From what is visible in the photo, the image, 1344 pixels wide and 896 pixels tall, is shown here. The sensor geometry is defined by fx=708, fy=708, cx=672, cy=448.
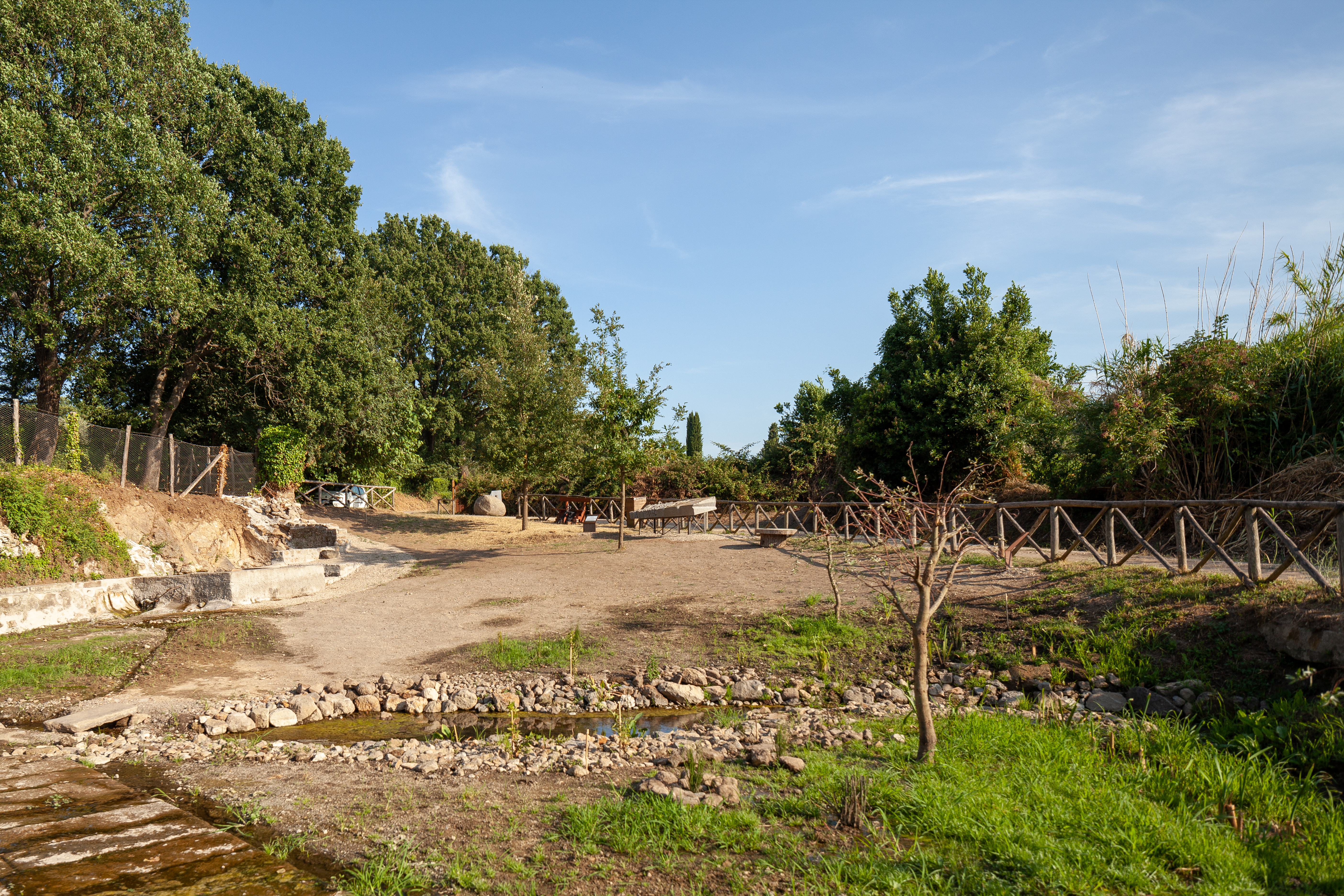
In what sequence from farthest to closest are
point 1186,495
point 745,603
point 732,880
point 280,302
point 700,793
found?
point 280,302, point 1186,495, point 745,603, point 700,793, point 732,880

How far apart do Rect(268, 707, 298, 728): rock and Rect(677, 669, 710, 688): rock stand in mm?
4179

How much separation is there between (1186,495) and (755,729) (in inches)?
437

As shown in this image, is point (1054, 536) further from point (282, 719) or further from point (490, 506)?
point (490, 506)

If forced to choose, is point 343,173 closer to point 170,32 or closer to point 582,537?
point 170,32

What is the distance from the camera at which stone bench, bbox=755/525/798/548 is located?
1783 cm

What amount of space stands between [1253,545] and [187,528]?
19.0m

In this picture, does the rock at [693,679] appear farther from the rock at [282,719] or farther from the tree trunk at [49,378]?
the tree trunk at [49,378]

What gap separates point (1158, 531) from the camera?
44.5 ft

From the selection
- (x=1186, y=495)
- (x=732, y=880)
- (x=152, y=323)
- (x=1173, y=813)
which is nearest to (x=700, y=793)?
(x=732, y=880)

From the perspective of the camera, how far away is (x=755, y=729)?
6.77 meters

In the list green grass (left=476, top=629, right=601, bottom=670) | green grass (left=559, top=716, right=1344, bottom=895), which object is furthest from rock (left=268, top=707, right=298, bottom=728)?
green grass (left=559, top=716, right=1344, bottom=895)

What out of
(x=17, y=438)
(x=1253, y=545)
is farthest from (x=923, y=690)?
(x=17, y=438)

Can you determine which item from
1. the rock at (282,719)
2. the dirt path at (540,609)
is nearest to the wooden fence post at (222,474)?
the dirt path at (540,609)

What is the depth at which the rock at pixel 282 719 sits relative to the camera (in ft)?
24.0
